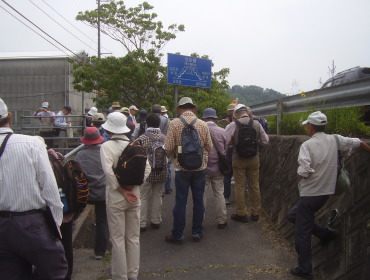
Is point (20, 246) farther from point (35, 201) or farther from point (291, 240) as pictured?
point (291, 240)

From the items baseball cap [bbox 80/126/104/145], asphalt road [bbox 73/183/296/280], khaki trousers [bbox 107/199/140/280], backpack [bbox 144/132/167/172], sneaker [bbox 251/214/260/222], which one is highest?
baseball cap [bbox 80/126/104/145]

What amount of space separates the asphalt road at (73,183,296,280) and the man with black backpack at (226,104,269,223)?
0.34 m

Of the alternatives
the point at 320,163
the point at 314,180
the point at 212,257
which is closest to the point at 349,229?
the point at 314,180

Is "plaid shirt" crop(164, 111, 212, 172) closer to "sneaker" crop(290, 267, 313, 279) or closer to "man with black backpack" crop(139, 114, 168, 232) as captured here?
"man with black backpack" crop(139, 114, 168, 232)

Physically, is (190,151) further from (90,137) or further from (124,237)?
(124,237)

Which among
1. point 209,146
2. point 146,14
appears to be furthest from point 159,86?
point 209,146

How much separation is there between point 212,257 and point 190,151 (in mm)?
1473

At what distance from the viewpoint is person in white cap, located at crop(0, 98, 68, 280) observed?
2.35 m

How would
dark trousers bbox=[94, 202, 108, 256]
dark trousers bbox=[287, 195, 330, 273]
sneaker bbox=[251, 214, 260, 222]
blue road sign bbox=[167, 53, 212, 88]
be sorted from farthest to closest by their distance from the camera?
blue road sign bbox=[167, 53, 212, 88], sneaker bbox=[251, 214, 260, 222], dark trousers bbox=[94, 202, 108, 256], dark trousers bbox=[287, 195, 330, 273]

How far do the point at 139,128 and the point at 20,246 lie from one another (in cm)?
446

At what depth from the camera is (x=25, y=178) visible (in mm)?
2424

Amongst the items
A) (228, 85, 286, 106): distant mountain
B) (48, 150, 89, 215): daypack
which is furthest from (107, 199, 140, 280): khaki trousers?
(228, 85, 286, 106): distant mountain

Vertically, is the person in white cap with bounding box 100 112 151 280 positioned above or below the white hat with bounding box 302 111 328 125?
below

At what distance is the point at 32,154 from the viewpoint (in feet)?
8.04
